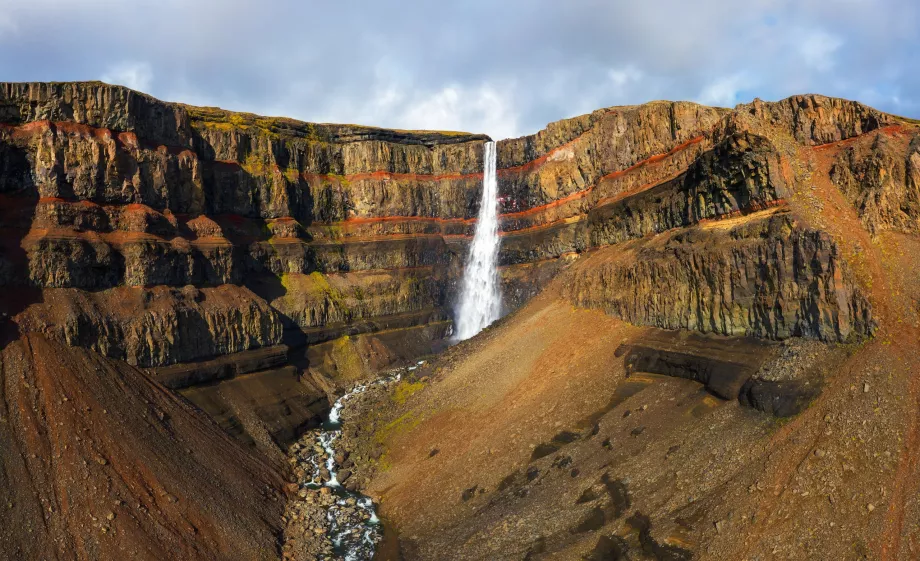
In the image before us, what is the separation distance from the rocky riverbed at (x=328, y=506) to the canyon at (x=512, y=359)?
1.86ft

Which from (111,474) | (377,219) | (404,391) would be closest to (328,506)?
(111,474)

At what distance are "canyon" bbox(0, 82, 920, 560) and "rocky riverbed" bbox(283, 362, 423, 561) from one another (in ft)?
1.86

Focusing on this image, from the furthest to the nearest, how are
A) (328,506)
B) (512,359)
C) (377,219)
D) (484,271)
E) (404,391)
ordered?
(377,219) → (484,271) → (404,391) → (512,359) → (328,506)

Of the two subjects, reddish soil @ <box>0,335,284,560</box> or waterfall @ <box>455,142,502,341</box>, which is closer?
reddish soil @ <box>0,335,284,560</box>

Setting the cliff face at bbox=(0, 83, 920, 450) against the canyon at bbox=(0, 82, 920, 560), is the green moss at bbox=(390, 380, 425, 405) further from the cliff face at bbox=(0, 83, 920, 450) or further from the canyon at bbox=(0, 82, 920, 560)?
the cliff face at bbox=(0, 83, 920, 450)

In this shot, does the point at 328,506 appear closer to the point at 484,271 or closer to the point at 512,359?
the point at 512,359

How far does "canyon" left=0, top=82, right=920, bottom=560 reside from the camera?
16.7m

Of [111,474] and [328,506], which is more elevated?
[111,474]

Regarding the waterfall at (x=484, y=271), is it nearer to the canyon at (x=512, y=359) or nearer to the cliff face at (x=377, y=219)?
the cliff face at (x=377, y=219)

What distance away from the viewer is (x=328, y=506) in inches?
1038

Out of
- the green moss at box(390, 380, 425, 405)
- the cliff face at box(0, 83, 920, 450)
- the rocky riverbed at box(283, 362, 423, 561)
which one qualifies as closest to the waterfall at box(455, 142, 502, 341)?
the cliff face at box(0, 83, 920, 450)

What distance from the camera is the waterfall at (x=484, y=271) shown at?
183 ft

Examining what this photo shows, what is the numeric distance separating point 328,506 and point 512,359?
14286 millimetres

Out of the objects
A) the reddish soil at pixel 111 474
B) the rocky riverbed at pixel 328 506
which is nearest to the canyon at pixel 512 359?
the reddish soil at pixel 111 474
